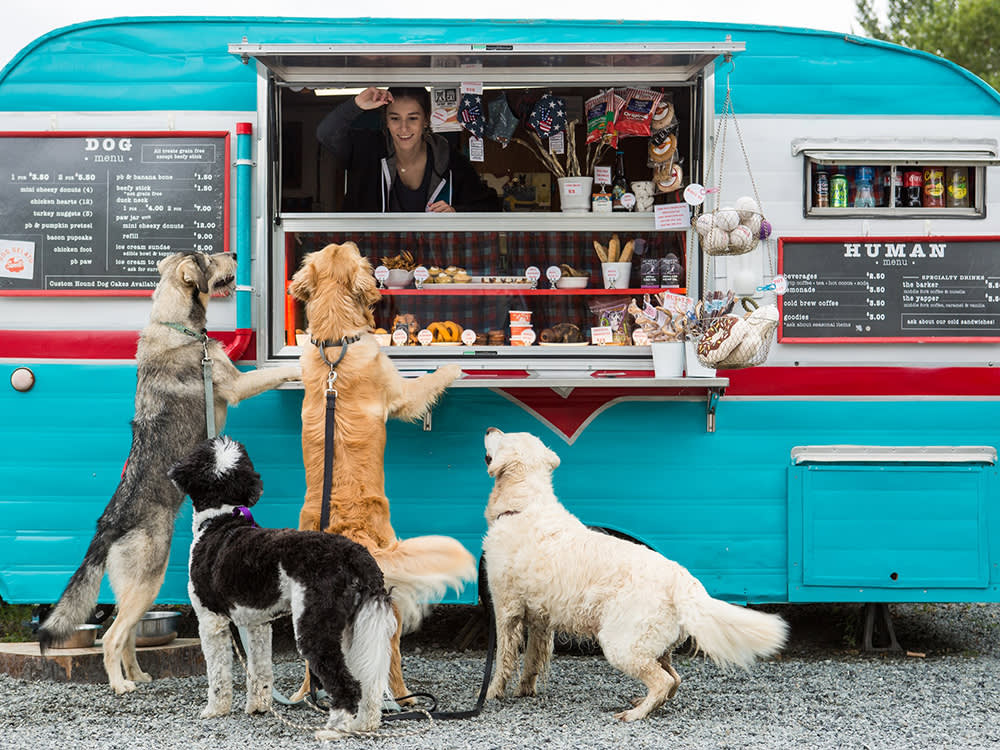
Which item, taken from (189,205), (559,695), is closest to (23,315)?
(189,205)

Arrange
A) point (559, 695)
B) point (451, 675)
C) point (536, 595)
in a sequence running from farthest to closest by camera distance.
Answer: point (451, 675)
point (559, 695)
point (536, 595)

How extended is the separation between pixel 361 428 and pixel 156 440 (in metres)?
1.05

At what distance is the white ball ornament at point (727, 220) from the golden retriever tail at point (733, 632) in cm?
179

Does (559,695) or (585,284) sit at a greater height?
(585,284)

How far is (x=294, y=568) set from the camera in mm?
3924

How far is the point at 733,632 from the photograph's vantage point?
404 centimetres

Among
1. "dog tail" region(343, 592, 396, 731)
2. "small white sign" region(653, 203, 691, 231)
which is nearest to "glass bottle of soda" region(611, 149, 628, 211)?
"small white sign" region(653, 203, 691, 231)

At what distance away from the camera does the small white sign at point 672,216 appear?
5.18 metres

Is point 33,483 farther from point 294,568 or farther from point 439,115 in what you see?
point 439,115

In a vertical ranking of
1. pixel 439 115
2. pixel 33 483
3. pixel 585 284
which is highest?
pixel 439 115

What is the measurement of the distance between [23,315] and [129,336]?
55 centimetres

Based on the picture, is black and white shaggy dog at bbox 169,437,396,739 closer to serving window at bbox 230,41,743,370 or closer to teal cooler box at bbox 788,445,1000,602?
serving window at bbox 230,41,743,370

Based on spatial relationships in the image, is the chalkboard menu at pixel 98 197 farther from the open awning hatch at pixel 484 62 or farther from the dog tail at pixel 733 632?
the dog tail at pixel 733 632

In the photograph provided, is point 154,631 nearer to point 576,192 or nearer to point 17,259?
point 17,259
